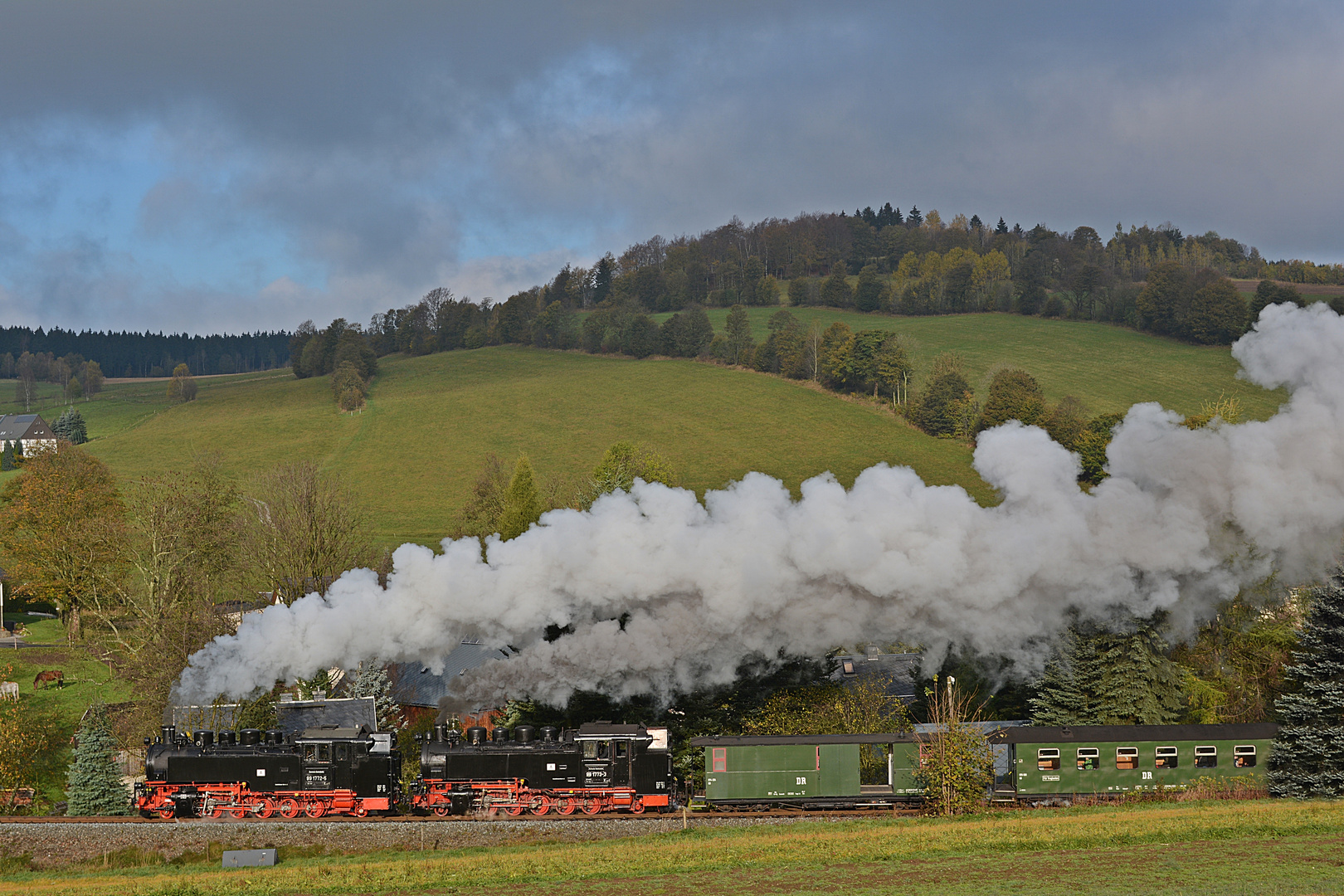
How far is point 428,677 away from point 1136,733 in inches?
1302

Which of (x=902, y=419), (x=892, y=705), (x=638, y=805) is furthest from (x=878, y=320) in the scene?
(x=638, y=805)

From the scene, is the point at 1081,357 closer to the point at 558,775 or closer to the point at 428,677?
the point at 428,677

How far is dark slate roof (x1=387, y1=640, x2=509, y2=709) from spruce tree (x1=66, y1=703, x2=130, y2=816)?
13006 mm

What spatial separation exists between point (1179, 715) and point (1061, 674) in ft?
14.7

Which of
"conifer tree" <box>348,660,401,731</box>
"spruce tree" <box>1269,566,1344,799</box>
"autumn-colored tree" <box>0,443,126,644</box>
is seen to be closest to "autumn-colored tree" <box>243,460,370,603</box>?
"autumn-colored tree" <box>0,443,126,644</box>

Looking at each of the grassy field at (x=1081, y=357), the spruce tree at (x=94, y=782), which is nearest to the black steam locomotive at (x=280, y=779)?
the spruce tree at (x=94, y=782)

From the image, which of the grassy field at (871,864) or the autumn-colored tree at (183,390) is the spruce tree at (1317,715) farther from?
the autumn-colored tree at (183,390)

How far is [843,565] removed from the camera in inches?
1387

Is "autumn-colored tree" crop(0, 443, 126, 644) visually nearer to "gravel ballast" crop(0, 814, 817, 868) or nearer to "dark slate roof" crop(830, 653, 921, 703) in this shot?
"gravel ballast" crop(0, 814, 817, 868)

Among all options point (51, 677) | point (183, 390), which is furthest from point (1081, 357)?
point (183, 390)

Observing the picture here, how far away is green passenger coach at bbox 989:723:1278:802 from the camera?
35.8 m

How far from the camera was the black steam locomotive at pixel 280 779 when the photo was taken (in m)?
35.2

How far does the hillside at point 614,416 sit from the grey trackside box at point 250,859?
2429 inches

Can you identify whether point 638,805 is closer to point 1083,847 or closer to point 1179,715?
point 1083,847
